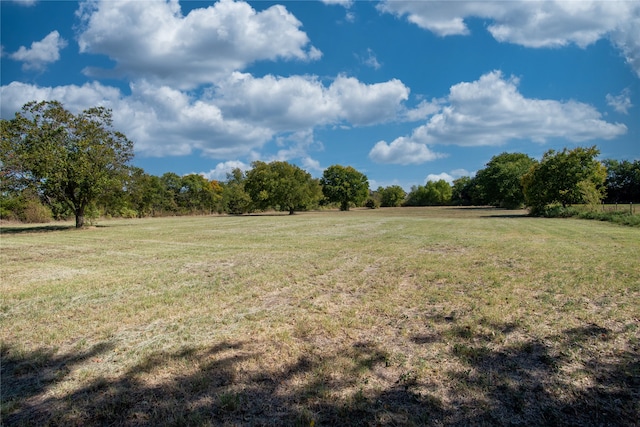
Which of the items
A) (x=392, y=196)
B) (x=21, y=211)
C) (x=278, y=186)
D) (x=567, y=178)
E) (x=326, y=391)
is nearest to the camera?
(x=326, y=391)

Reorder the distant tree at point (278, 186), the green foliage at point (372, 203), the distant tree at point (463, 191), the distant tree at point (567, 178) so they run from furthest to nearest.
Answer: the distant tree at point (463, 191), the green foliage at point (372, 203), the distant tree at point (278, 186), the distant tree at point (567, 178)

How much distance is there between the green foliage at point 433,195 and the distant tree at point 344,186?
145 feet

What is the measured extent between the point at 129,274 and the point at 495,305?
330 inches

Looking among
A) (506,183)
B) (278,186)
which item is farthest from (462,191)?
(278,186)

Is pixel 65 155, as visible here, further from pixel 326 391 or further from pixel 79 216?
pixel 326 391

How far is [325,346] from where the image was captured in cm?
452

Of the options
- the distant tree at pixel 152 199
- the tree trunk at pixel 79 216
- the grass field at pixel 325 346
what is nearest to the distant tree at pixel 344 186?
the distant tree at pixel 152 199

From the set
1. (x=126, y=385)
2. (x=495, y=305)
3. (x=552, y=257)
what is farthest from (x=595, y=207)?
(x=126, y=385)

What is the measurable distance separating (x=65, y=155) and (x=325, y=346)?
26118 millimetres

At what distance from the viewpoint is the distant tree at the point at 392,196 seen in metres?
117

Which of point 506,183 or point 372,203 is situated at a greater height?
point 506,183

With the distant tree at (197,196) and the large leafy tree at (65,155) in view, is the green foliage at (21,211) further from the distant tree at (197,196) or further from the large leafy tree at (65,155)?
the distant tree at (197,196)

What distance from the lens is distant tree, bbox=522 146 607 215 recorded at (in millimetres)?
33688

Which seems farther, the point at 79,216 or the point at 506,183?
the point at 506,183
